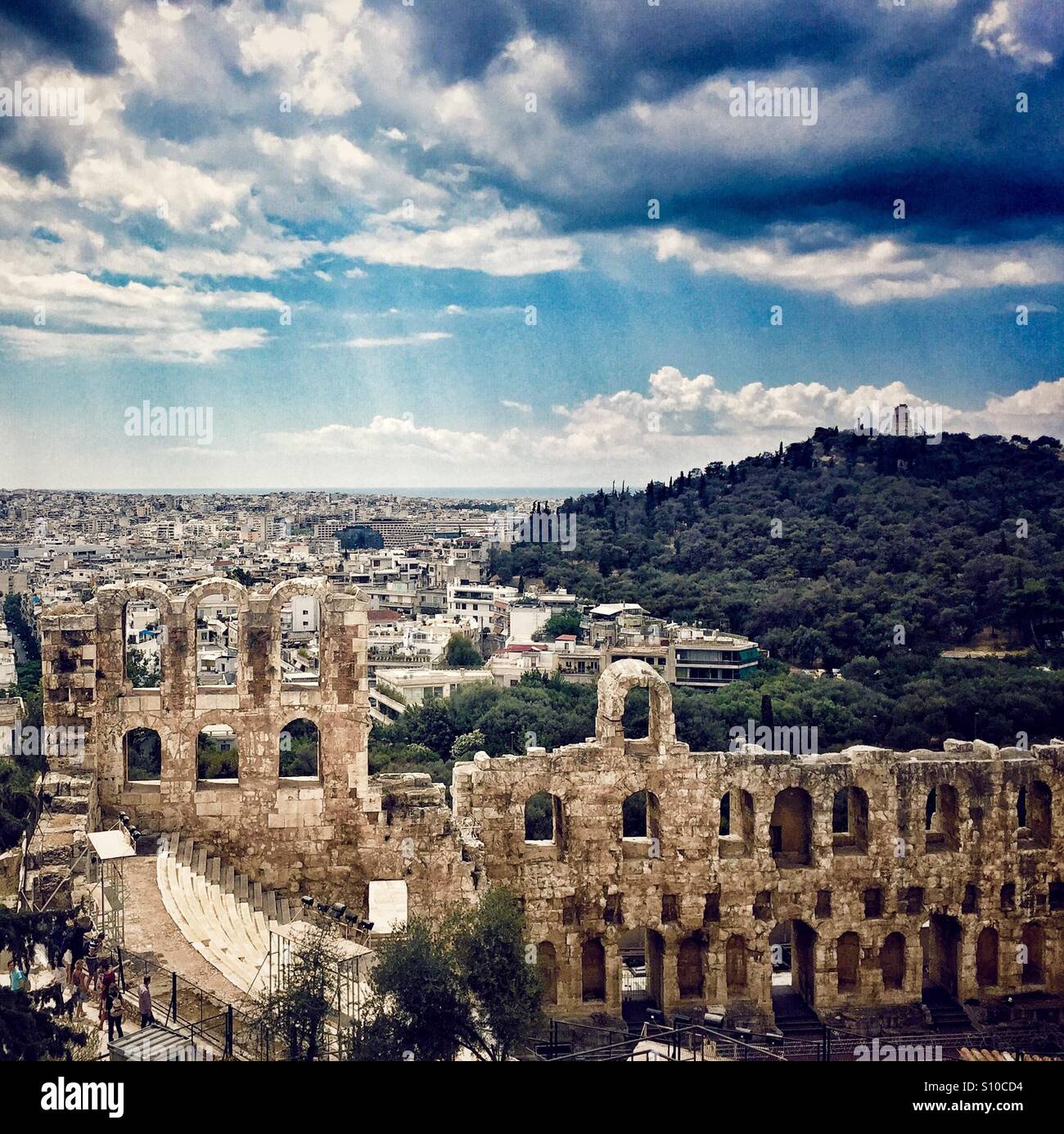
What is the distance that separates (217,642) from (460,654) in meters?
16.5

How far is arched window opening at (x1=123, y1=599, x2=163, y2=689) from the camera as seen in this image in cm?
4397

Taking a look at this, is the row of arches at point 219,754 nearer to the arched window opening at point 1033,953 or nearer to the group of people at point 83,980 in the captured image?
the group of people at point 83,980

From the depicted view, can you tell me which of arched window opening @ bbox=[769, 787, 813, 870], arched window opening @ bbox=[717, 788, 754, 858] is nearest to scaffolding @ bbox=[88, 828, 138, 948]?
arched window opening @ bbox=[717, 788, 754, 858]

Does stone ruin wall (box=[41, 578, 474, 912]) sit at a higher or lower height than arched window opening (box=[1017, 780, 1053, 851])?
higher

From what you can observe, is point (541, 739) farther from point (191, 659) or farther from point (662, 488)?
point (662, 488)

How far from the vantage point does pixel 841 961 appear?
25.1 metres

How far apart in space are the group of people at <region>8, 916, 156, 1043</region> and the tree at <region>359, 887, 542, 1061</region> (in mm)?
2943

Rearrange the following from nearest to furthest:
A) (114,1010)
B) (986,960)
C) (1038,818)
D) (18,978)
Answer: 1. (114,1010)
2. (18,978)
3. (986,960)
4. (1038,818)

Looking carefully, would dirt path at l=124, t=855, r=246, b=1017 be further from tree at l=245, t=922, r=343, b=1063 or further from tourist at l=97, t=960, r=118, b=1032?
tree at l=245, t=922, r=343, b=1063

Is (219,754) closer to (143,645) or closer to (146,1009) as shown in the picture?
(146,1009)

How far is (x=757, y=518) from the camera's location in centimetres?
8431

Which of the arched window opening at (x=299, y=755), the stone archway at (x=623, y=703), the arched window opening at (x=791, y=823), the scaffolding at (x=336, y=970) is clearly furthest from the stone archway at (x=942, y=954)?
the arched window opening at (x=299, y=755)

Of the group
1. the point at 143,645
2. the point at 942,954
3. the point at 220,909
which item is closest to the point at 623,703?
the point at 220,909
